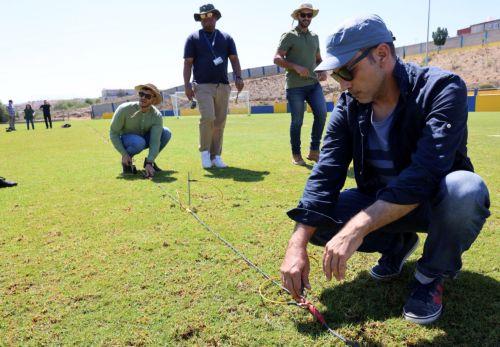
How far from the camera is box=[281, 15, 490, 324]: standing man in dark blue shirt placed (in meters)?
1.73

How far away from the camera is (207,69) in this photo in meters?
5.78

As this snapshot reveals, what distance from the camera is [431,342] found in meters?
1.73

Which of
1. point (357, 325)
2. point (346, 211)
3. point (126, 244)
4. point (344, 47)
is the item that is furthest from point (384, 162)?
point (126, 244)

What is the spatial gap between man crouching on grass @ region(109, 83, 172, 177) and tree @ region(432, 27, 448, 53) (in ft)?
211

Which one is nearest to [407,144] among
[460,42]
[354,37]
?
[354,37]

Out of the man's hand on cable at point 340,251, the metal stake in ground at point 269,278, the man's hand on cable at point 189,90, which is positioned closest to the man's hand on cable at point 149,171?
the man's hand on cable at point 189,90

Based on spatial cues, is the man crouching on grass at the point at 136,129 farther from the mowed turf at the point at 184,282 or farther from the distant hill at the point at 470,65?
the distant hill at the point at 470,65

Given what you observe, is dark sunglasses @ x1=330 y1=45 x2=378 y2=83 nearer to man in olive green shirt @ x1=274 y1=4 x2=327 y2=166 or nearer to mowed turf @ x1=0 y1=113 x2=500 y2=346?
mowed turf @ x1=0 y1=113 x2=500 y2=346

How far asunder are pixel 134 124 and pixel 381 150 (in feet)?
14.1

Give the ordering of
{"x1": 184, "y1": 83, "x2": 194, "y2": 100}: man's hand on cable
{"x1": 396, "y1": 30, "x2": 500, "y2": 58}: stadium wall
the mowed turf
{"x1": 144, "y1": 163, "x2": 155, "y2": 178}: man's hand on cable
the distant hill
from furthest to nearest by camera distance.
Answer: {"x1": 396, "y1": 30, "x2": 500, "y2": 58}: stadium wall < the distant hill < {"x1": 184, "y1": 83, "x2": 194, "y2": 100}: man's hand on cable < {"x1": 144, "y1": 163, "x2": 155, "y2": 178}: man's hand on cable < the mowed turf

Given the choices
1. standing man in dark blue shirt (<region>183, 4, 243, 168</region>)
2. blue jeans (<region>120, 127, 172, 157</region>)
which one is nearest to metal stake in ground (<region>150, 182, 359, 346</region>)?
blue jeans (<region>120, 127, 172, 157</region>)

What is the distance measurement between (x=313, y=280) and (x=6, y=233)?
98.6 inches

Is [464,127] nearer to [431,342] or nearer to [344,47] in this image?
[344,47]

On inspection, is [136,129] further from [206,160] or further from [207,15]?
[207,15]
